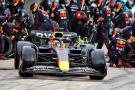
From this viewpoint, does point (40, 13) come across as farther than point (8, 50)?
Yes

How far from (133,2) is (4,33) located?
9349mm

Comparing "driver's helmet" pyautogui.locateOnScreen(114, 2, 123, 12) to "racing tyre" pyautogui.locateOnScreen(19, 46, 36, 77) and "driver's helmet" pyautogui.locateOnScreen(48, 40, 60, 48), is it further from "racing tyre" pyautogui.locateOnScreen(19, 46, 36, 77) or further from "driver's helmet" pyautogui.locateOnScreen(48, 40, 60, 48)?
"racing tyre" pyautogui.locateOnScreen(19, 46, 36, 77)

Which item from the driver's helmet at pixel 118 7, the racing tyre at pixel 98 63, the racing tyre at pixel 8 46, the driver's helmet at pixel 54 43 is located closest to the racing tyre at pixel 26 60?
the driver's helmet at pixel 54 43

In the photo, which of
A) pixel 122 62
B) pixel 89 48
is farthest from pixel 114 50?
pixel 89 48

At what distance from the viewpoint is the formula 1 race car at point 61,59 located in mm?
13062

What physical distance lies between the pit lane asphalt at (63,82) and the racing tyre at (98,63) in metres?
0.16

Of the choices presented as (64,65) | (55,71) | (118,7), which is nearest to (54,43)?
(64,65)

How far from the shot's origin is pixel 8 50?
18828 millimetres

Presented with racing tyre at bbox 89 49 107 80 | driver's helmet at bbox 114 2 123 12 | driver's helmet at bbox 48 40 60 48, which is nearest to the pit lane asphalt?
racing tyre at bbox 89 49 107 80

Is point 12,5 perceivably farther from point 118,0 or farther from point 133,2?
point 133,2

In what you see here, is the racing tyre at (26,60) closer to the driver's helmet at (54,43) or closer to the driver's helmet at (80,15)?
the driver's helmet at (54,43)

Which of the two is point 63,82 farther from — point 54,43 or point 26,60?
point 54,43

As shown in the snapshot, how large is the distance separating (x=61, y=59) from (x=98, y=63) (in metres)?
0.85

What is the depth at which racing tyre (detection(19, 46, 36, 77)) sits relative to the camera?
1309 cm
